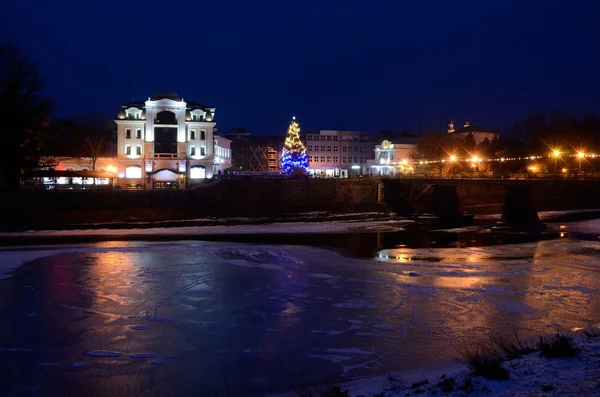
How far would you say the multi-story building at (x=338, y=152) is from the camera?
99750 mm

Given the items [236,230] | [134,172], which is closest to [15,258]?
[236,230]

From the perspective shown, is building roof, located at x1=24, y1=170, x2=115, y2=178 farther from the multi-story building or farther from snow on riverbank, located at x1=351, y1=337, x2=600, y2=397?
snow on riverbank, located at x1=351, y1=337, x2=600, y2=397

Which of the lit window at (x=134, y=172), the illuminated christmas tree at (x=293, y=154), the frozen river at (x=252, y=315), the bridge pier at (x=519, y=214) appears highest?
the illuminated christmas tree at (x=293, y=154)

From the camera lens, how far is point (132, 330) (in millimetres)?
13570

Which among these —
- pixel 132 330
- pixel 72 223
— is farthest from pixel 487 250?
pixel 72 223

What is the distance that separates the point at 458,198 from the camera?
54188 millimetres

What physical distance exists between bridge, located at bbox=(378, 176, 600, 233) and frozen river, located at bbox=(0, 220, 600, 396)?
14.8 m

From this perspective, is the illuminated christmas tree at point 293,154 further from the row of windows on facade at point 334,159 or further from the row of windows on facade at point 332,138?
the row of windows on facade at point 332,138

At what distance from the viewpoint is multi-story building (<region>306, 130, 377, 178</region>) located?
327 ft

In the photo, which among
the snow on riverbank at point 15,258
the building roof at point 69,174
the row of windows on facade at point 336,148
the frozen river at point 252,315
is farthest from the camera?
the row of windows on facade at point 336,148

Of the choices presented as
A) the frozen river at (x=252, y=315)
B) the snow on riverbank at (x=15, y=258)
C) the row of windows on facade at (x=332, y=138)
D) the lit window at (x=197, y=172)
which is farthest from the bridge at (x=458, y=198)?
the row of windows on facade at (x=332, y=138)

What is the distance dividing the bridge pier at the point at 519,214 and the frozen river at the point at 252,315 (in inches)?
547

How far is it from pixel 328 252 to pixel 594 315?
15173 millimetres

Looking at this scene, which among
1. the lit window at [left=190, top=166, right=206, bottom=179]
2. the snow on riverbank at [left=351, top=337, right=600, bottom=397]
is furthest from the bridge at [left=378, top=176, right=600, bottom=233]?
the snow on riverbank at [left=351, top=337, right=600, bottom=397]
